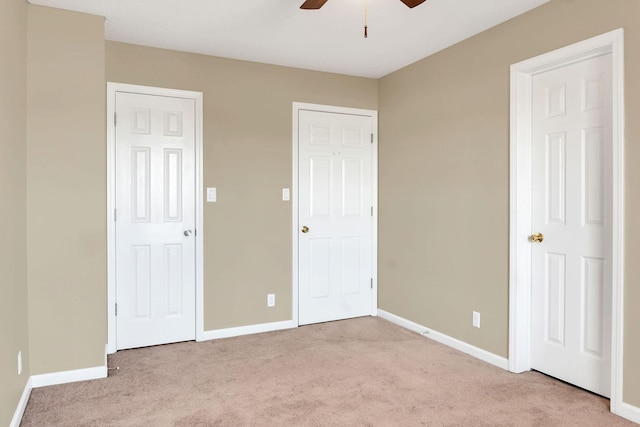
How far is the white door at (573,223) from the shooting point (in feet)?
8.36

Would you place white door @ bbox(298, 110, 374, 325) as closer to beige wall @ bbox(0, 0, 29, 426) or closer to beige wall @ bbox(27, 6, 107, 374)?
beige wall @ bbox(27, 6, 107, 374)

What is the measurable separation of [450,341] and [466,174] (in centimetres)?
134

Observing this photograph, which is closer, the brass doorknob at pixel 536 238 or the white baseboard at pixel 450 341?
the brass doorknob at pixel 536 238

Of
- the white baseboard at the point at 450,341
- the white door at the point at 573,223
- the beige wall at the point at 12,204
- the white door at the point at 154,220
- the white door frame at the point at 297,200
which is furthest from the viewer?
the white door frame at the point at 297,200

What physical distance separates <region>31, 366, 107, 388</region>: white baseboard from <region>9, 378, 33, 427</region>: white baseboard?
6 centimetres

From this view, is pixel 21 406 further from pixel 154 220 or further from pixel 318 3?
pixel 318 3

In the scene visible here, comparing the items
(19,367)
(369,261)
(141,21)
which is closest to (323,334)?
(369,261)

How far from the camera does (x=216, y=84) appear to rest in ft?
12.3

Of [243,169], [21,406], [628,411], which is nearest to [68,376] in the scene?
[21,406]

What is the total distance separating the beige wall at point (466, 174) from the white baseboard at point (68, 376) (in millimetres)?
2557

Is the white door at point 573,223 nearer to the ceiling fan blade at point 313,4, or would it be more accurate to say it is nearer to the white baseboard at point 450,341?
the white baseboard at point 450,341

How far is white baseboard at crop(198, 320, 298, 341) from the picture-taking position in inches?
147

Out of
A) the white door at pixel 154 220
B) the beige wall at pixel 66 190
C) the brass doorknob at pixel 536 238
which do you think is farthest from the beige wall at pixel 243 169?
the brass doorknob at pixel 536 238

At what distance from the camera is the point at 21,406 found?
94.4 inches
